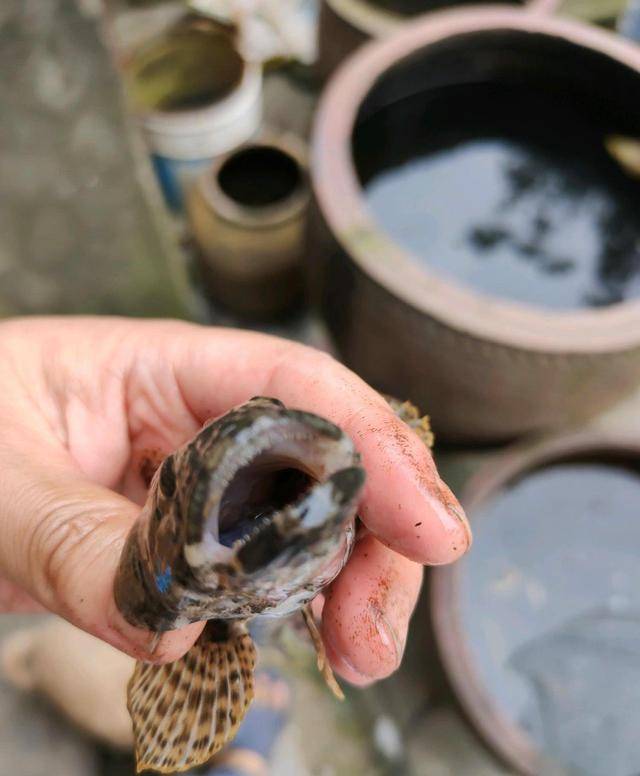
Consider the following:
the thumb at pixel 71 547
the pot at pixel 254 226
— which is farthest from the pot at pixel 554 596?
the thumb at pixel 71 547

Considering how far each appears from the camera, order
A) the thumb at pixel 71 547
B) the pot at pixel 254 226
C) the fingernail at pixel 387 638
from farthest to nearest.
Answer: the pot at pixel 254 226, the fingernail at pixel 387 638, the thumb at pixel 71 547

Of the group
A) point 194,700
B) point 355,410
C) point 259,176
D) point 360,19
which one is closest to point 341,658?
point 194,700

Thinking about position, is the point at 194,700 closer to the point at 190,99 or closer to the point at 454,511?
the point at 454,511

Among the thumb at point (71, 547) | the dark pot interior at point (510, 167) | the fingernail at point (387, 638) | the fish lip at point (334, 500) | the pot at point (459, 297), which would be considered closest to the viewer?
the fish lip at point (334, 500)

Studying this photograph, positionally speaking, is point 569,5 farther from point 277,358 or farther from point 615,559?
point 277,358

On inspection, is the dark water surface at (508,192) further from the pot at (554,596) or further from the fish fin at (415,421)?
the fish fin at (415,421)

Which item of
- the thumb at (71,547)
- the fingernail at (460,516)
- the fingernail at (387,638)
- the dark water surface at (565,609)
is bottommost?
the dark water surface at (565,609)
